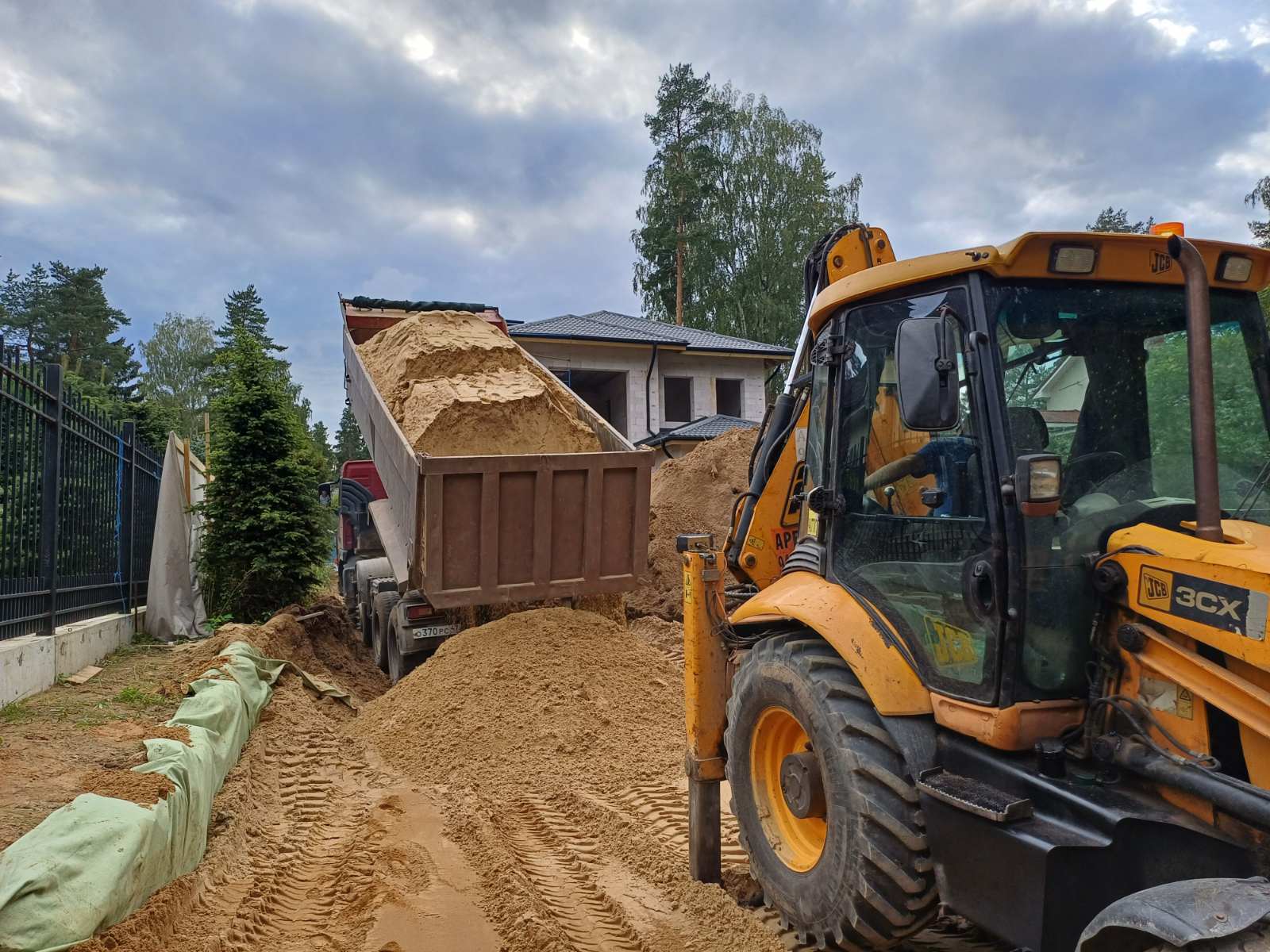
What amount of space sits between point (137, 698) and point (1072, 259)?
6.67 m

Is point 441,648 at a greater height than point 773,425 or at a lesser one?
lesser

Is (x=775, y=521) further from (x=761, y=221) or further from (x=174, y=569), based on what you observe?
(x=761, y=221)

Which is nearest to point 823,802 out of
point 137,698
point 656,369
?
point 137,698

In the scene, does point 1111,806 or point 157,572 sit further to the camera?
point 157,572

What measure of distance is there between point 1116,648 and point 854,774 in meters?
0.89

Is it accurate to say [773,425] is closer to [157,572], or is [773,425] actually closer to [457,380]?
[457,380]

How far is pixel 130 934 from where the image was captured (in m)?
3.03

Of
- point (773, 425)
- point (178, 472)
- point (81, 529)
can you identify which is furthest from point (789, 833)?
point (178, 472)

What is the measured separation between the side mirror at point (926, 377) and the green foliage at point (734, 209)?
2916 centimetres

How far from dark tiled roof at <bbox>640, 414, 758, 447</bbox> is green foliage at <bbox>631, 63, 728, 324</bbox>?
11.5 m

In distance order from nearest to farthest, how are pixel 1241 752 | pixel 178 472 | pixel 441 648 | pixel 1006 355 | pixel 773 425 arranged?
pixel 1241 752 < pixel 1006 355 < pixel 773 425 < pixel 441 648 < pixel 178 472

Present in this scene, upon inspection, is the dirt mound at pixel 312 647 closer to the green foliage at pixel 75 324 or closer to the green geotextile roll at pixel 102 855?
the green geotextile roll at pixel 102 855

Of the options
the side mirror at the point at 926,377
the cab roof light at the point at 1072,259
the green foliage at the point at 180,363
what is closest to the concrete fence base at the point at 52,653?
the side mirror at the point at 926,377

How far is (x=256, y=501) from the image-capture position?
11.4m
